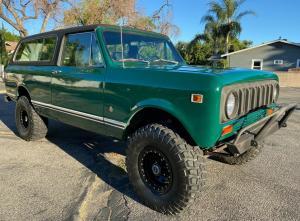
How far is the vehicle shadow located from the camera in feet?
13.5

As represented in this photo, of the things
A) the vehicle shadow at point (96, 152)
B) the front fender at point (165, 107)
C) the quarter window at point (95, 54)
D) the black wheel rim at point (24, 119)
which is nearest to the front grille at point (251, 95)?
the front fender at point (165, 107)

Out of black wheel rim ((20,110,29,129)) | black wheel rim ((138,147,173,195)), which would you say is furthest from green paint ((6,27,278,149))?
black wheel rim ((20,110,29,129))

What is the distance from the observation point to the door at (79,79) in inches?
154

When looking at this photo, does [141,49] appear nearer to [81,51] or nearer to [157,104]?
[81,51]

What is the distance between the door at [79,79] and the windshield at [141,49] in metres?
0.20

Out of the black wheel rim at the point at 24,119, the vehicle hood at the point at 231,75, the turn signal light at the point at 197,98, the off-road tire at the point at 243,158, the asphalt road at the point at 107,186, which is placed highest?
the vehicle hood at the point at 231,75

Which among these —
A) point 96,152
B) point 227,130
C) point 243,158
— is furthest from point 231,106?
point 96,152

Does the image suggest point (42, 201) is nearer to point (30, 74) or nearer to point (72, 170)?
point (72, 170)

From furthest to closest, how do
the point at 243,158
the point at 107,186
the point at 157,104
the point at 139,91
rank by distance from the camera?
the point at 243,158
the point at 107,186
the point at 139,91
the point at 157,104

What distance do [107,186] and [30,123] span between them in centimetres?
255

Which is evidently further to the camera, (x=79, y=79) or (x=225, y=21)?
(x=225, y=21)

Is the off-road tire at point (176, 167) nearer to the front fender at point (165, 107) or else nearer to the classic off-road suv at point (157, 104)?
the classic off-road suv at point (157, 104)

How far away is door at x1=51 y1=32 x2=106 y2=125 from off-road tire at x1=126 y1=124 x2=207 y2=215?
2.96ft

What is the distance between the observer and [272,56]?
1085 inches
